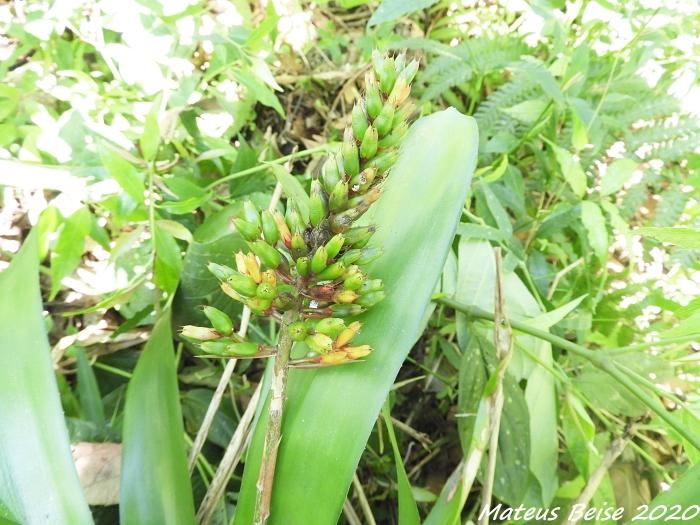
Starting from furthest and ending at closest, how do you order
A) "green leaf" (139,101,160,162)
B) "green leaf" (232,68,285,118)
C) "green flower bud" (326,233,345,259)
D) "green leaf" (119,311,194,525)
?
1. "green leaf" (232,68,285,118)
2. "green leaf" (139,101,160,162)
3. "green leaf" (119,311,194,525)
4. "green flower bud" (326,233,345,259)

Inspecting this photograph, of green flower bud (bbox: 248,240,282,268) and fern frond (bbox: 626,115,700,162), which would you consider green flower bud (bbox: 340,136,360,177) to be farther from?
fern frond (bbox: 626,115,700,162)

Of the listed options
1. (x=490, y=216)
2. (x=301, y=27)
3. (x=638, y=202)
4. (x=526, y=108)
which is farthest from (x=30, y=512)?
(x=301, y=27)

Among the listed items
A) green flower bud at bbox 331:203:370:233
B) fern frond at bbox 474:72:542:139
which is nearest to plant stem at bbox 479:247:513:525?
green flower bud at bbox 331:203:370:233

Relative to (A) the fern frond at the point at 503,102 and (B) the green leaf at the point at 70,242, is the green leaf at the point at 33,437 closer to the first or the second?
(B) the green leaf at the point at 70,242

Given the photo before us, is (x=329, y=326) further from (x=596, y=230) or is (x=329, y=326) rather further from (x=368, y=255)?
(x=596, y=230)

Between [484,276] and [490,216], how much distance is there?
0.47 ft

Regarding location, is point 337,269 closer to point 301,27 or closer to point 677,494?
point 677,494

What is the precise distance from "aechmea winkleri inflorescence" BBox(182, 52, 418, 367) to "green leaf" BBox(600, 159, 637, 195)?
22.4 inches

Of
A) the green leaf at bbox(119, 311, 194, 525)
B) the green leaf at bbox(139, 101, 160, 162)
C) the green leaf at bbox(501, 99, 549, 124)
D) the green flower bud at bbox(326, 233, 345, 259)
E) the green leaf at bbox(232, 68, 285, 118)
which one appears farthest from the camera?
the green leaf at bbox(501, 99, 549, 124)

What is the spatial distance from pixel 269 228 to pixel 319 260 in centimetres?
6

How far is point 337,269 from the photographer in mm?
435

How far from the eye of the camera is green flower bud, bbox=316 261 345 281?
43cm

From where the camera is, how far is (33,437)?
49 cm

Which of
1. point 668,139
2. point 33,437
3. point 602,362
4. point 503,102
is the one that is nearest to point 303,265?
point 33,437
